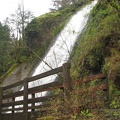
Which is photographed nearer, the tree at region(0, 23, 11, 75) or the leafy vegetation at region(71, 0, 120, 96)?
the leafy vegetation at region(71, 0, 120, 96)

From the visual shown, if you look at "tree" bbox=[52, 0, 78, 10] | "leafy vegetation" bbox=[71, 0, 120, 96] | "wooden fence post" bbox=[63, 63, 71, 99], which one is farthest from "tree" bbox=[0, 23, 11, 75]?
"wooden fence post" bbox=[63, 63, 71, 99]

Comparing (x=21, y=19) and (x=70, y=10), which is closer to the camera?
(x=21, y=19)

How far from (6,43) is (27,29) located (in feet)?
14.2

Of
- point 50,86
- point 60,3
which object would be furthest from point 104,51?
point 60,3

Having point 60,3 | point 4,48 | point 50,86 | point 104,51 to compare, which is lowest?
point 50,86

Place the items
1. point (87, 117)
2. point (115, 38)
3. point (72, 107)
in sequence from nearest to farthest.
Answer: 1. point (87, 117)
2. point (72, 107)
3. point (115, 38)

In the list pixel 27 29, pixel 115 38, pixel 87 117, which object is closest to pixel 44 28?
pixel 27 29

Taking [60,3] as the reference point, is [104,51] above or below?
below

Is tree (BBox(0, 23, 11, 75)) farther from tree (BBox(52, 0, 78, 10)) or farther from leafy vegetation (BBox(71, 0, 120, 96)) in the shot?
leafy vegetation (BBox(71, 0, 120, 96))

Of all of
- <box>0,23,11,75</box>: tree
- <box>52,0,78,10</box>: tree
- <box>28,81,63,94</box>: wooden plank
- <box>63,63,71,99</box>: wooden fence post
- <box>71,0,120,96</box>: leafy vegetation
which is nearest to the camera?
<box>63,63,71,99</box>: wooden fence post

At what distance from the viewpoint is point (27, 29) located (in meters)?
25.3

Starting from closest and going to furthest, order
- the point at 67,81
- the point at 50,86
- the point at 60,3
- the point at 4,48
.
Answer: the point at 67,81 → the point at 50,86 → the point at 4,48 → the point at 60,3

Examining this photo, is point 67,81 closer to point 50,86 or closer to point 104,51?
→ point 50,86

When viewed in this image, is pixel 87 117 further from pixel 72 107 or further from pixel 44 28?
pixel 44 28
